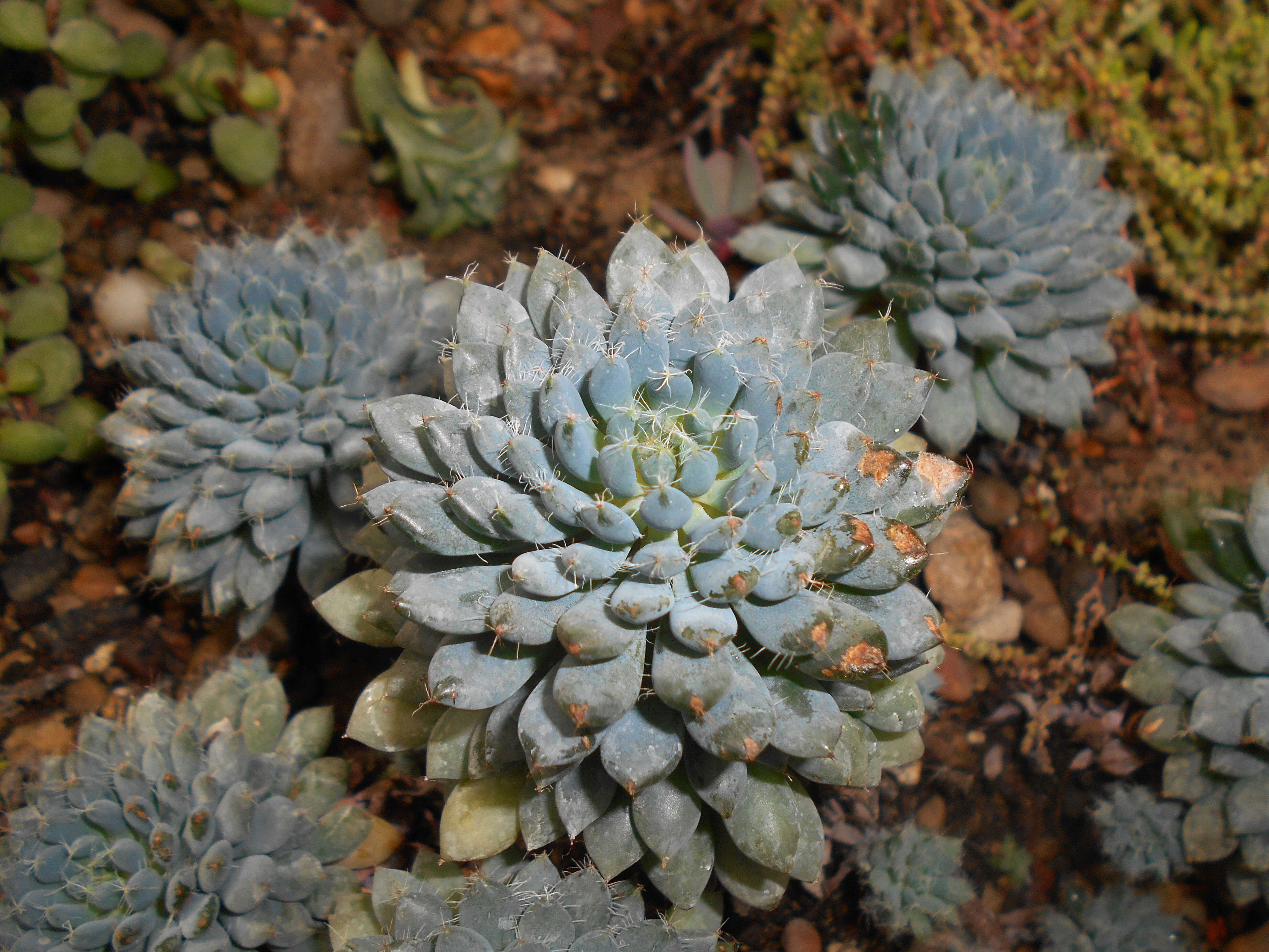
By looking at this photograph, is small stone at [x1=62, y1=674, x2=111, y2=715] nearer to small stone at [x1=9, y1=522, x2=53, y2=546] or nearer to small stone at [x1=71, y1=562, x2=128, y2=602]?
small stone at [x1=71, y1=562, x2=128, y2=602]

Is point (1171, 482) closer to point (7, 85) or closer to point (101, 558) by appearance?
point (101, 558)

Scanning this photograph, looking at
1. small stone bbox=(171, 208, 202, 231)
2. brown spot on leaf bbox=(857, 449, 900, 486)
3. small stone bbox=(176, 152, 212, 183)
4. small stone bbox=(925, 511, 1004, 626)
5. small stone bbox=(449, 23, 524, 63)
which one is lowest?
small stone bbox=(925, 511, 1004, 626)

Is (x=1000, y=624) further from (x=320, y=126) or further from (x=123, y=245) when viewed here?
(x=123, y=245)

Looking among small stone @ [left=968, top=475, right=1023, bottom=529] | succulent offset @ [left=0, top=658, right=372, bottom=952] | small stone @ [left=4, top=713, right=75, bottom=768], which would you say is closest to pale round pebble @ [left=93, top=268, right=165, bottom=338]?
small stone @ [left=4, top=713, right=75, bottom=768]

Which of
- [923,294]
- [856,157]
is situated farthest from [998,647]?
[856,157]

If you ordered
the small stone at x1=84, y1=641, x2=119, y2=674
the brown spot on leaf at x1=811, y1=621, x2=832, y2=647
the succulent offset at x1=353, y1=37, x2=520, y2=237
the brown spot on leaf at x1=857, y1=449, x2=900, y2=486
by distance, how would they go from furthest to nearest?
the succulent offset at x1=353, y1=37, x2=520, y2=237, the small stone at x1=84, y1=641, x2=119, y2=674, the brown spot on leaf at x1=857, y1=449, x2=900, y2=486, the brown spot on leaf at x1=811, y1=621, x2=832, y2=647

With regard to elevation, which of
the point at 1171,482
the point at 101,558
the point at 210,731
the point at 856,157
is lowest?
the point at 101,558

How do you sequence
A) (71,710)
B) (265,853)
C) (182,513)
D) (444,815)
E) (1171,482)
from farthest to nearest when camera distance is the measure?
(1171,482) < (71,710) < (182,513) < (265,853) < (444,815)
